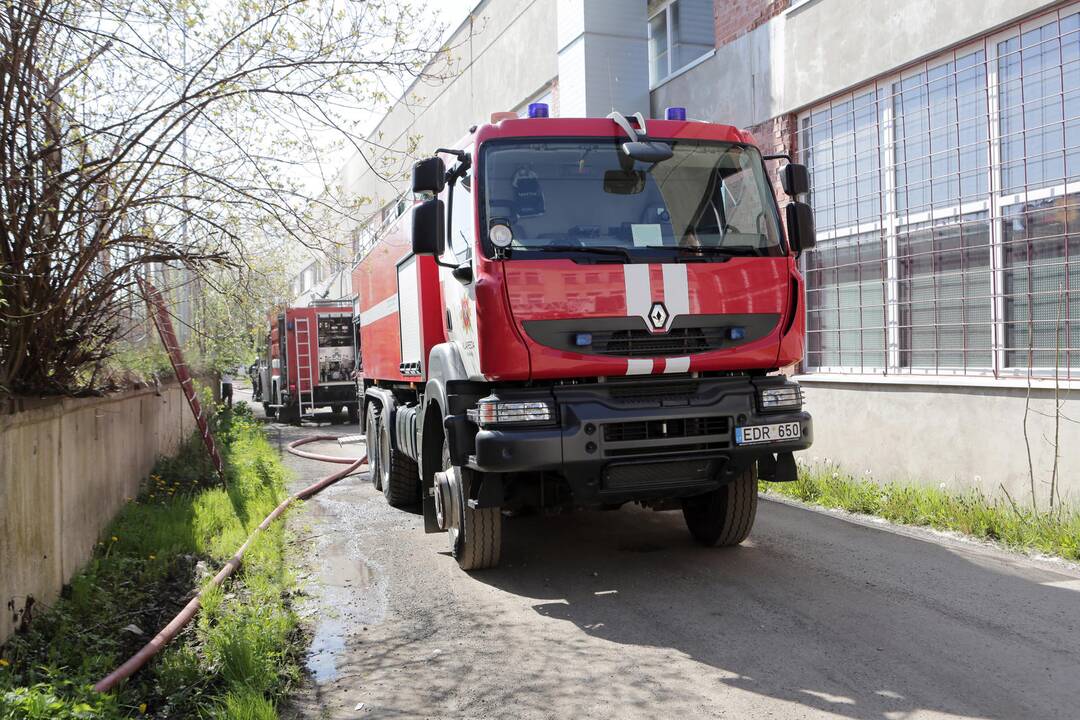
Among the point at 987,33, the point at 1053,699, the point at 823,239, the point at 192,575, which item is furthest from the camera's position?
the point at 823,239

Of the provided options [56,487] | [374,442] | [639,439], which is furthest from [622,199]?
[374,442]

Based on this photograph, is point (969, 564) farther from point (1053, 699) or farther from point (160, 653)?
point (160, 653)

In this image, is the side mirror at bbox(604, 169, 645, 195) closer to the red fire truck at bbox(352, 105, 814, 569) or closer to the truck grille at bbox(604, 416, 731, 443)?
the red fire truck at bbox(352, 105, 814, 569)

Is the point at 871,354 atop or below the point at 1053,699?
atop

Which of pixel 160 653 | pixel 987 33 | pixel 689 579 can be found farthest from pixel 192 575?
pixel 987 33

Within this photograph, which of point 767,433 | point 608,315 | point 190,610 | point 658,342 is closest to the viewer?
point 190,610

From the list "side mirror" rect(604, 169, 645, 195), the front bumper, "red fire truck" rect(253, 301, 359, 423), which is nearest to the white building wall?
"side mirror" rect(604, 169, 645, 195)

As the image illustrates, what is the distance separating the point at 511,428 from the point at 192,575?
9.48 feet

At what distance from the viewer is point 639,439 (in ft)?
17.0

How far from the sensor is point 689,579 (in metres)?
5.62

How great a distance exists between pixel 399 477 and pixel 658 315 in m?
4.39

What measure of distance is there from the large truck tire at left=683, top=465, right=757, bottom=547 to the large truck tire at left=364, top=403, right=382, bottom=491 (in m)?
4.38

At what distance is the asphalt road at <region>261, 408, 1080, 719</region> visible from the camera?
3.72 metres

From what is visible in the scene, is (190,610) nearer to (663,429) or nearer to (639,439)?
(639,439)
